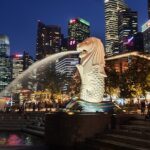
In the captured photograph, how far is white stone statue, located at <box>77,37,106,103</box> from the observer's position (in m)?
21.1

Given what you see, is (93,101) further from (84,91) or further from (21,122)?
(21,122)

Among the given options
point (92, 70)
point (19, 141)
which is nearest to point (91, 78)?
point (92, 70)

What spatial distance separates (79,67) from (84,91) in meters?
1.44

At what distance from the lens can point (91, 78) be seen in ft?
69.4

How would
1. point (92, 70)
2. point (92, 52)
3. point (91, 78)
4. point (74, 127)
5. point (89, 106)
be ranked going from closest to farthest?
1. point (74, 127)
2. point (89, 106)
3. point (91, 78)
4. point (92, 70)
5. point (92, 52)

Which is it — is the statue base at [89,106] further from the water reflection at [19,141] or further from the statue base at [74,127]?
the water reflection at [19,141]

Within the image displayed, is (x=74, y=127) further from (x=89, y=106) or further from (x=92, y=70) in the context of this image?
(x=92, y=70)

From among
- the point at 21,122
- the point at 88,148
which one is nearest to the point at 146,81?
the point at 21,122

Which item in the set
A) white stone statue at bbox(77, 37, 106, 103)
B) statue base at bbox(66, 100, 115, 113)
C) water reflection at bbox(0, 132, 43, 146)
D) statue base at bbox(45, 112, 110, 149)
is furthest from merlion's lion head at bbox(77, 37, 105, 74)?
water reflection at bbox(0, 132, 43, 146)

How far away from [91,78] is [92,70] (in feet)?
1.59

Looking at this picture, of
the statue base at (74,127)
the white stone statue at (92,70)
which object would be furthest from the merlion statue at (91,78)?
the statue base at (74,127)

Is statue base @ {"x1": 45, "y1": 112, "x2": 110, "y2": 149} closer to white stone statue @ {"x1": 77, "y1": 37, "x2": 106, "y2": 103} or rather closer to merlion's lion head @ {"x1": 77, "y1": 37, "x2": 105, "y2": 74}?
white stone statue @ {"x1": 77, "y1": 37, "x2": 106, "y2": 103}

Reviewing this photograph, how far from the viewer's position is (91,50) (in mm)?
21406

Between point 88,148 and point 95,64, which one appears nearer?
point 88,148
